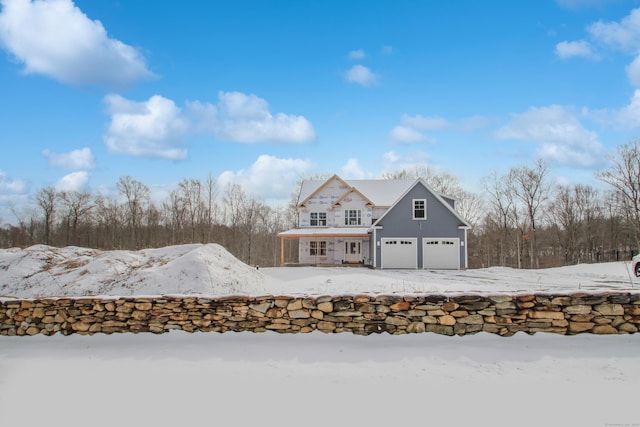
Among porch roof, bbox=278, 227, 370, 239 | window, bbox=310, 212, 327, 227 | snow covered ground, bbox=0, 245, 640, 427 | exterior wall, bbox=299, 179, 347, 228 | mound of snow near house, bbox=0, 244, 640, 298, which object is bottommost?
snow covered ground, bbox=0, 245, 640, 427

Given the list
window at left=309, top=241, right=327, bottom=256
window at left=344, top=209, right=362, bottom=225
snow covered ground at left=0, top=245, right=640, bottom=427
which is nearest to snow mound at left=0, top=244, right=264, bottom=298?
snow covered ground at left=0, top=245, right=640, bottom=427

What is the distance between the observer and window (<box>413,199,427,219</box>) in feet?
75.2

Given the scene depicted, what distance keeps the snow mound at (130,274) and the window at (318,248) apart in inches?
483

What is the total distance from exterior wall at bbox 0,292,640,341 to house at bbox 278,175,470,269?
54.5ft

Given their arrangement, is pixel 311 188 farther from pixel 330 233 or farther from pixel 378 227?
pixel 378 227

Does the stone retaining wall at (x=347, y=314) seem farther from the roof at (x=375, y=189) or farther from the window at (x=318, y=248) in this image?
the roof at (x=375, y=189)

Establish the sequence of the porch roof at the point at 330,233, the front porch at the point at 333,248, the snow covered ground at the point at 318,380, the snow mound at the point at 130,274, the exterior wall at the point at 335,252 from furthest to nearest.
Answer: the exterior wall at the point at 335,252, the front porch at the point at 333,248, the porch roof at the point at 330,233, the snow mound at the point at 130,274, the snow covered ground at the point at 318,380

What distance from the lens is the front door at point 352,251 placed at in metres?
26.9

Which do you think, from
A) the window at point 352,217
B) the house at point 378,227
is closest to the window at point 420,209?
the house at point 378,227

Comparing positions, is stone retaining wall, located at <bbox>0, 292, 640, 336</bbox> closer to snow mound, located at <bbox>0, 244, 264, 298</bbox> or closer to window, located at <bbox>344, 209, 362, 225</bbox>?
snow mound, located at <bbox>0, 244, 264, 298</bbox>

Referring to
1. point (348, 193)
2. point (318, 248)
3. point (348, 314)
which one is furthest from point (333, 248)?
point (348, 314)

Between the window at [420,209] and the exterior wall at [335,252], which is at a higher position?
the window at [420,209]

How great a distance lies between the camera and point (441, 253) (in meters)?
22.6

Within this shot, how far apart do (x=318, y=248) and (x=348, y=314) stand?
21.1m
